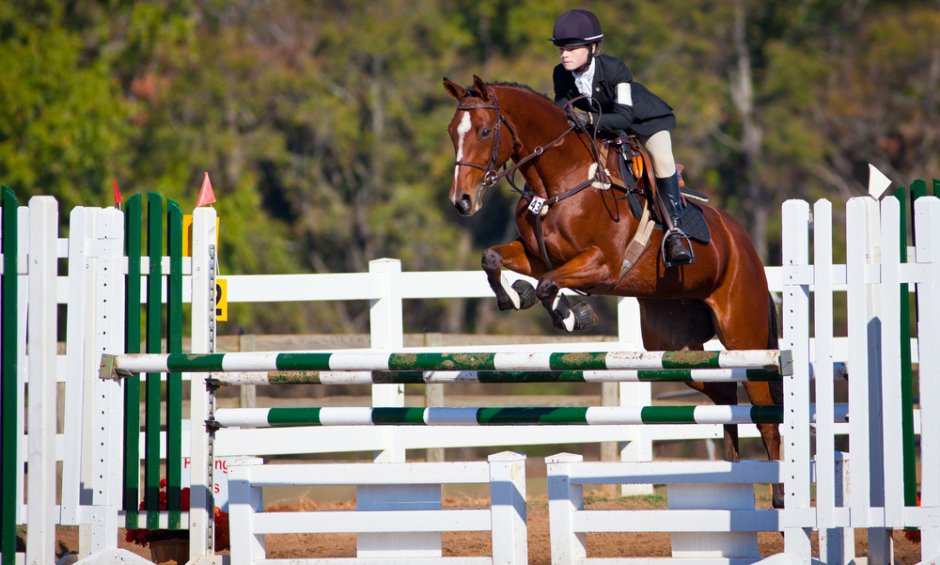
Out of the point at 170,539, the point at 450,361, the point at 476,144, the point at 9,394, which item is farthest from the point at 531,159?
the point at 9,394

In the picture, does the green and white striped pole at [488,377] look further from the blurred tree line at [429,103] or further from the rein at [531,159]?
the blurred tree line at [429,103]

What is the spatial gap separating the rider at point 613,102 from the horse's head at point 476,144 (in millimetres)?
462

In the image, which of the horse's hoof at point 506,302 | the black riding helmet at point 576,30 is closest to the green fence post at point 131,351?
the horse's hoof at point 506,302

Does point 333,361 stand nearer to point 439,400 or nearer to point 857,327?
point 857,327

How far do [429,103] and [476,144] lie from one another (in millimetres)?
21046

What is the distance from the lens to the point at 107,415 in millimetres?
4980

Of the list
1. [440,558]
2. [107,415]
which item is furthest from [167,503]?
[440,558]

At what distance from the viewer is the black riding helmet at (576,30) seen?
18.8 ft

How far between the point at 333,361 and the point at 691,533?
153 cm

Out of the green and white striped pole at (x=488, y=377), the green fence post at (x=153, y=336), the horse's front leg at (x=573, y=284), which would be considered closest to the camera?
the green and white striped pole at (x=488, y=377)

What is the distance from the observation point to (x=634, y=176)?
20.2ft

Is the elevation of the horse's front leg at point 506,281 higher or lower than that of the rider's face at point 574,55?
lower

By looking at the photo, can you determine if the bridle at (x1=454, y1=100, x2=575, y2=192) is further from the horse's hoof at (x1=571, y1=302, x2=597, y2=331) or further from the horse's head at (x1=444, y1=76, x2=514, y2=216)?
the horse's hoof at (x1=571, y1=302, x2=597, y2=331)

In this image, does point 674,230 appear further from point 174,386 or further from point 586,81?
point 174,386
